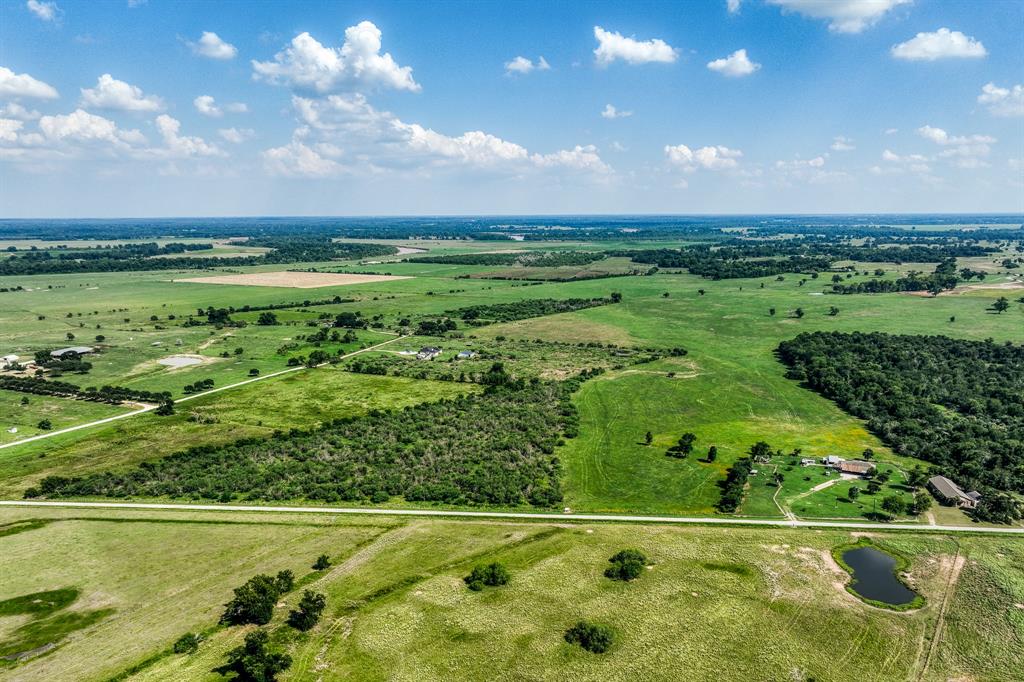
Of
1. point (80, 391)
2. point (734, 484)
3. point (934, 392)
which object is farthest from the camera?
point (80, 391)

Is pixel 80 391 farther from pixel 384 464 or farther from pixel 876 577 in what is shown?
pixel 876 577

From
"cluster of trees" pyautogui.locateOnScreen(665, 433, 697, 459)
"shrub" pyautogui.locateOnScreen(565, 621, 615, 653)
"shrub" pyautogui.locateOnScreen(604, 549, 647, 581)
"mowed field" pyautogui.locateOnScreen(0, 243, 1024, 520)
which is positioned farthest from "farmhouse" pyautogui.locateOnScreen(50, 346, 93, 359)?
"shrub" pyautogui.locateOnScreen(565, 621, 615, 653)

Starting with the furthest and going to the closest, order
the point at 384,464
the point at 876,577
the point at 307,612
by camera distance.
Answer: the point at 384,464 < the point at 876,577 < the point at 307,612

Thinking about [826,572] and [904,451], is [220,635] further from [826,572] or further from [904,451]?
[904,451]

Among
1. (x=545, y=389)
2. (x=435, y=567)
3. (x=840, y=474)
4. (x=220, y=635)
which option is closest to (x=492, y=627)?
(x=435, y=567)

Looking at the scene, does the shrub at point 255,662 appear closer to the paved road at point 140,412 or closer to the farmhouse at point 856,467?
the paved road at point 140,412

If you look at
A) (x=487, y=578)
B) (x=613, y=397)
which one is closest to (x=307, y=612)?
(x=487, y=578)
